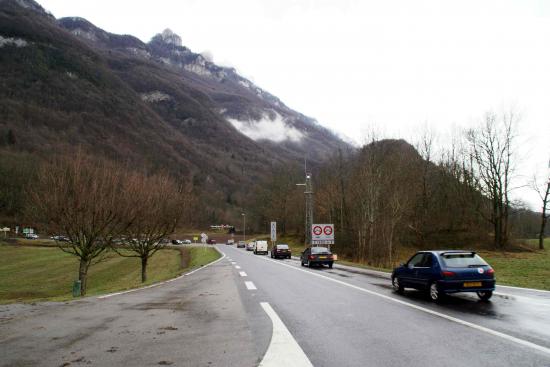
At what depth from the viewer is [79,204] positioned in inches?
978

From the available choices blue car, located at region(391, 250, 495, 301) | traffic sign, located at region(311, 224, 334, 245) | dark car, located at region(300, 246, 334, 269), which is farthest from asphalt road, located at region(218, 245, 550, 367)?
traffic sign, located at region(311, 224, 334, 245)

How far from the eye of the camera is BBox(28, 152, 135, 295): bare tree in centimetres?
2478

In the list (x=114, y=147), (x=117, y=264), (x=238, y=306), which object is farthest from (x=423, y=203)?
(x=114, y=147)

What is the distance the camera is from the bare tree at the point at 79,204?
24.8 m

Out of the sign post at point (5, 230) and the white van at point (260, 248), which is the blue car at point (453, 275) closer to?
the white van at point (260, 248)

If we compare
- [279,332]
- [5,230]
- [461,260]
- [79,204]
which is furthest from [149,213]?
[5,230]

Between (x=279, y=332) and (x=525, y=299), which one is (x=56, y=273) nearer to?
(x=279, y=332)

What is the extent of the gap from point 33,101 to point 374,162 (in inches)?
7434

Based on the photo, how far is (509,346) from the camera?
6520mm

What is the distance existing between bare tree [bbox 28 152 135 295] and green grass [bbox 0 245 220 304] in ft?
11.0

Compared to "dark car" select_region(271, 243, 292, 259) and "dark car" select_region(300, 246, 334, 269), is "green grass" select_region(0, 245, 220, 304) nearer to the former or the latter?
"dark car" select_region(271, 243, 292, 259)

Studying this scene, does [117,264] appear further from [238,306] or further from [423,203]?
[238,306]

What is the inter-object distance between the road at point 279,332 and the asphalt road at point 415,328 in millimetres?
18

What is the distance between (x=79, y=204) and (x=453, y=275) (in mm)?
21063
